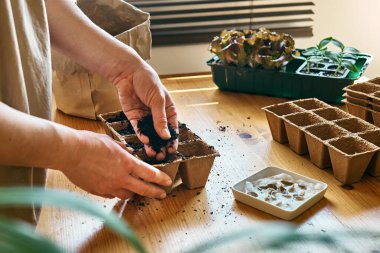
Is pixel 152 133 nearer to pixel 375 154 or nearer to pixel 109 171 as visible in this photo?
pixel 109 171

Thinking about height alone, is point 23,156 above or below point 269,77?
above

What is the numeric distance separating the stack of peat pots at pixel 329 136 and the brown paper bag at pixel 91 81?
0.38 meters

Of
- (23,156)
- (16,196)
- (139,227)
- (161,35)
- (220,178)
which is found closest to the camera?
(16,196)

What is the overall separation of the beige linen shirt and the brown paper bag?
356 mm

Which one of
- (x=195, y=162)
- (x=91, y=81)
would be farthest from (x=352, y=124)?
(x=91, y=81)

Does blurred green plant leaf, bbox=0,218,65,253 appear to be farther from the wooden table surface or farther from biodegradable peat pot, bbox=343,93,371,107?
biodegradable peat pot, bbox=343,93,371,107

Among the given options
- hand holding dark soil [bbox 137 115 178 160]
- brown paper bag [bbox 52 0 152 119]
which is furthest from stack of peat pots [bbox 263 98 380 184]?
brown paper bag [bbox 52 0 152 119]

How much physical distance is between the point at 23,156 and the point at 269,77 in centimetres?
84

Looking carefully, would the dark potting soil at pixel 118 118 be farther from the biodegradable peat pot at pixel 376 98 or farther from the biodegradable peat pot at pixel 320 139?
the biodegradable peat pot at pixel 376 98

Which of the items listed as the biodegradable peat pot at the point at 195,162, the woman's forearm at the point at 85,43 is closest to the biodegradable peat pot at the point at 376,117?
the biodegradable peat pot at the point at 195,162

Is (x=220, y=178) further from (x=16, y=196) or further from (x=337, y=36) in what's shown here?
(x=337, y=36)

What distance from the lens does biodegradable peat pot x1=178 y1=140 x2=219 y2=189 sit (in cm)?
91

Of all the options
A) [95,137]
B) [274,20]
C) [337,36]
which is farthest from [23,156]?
[337,36]

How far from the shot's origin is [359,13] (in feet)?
6.20
